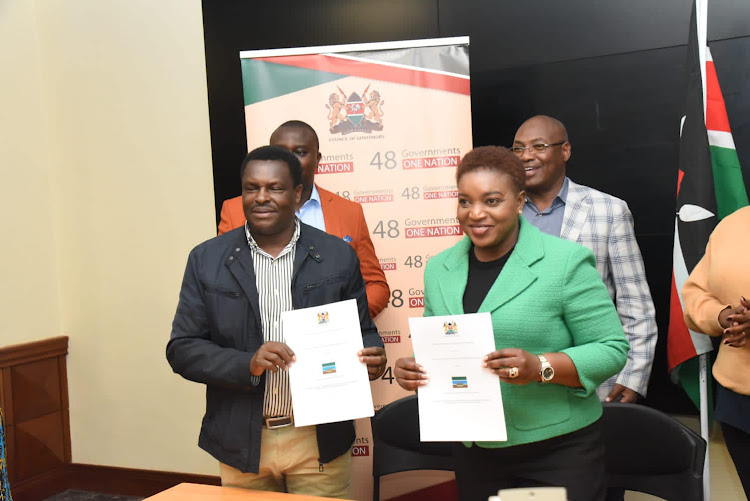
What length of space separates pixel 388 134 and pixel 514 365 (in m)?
2.25

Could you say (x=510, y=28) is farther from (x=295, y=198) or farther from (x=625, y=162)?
(x=295, y=198)

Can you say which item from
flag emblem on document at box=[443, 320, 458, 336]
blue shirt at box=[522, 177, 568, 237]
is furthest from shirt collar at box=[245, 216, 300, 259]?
blue shirt at box=[522, 177, 568, 237]

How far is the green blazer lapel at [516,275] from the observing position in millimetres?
1837

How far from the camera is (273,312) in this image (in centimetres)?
222

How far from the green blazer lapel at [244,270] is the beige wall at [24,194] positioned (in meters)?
3.05

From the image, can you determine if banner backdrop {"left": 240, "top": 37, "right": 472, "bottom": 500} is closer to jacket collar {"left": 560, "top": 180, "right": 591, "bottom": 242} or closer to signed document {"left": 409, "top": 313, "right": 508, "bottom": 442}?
jacket collar {"left": 560, "top": 180, "right": 591, "bottom": 242}

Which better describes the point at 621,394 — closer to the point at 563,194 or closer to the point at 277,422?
the point at 563,194

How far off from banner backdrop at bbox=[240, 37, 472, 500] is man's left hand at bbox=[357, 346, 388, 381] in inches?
61.3

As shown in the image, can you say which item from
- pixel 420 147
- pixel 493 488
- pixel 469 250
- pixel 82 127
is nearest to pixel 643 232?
pixel 420 147

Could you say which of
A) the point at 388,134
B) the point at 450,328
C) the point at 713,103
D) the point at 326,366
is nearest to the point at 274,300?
the point at 326,366

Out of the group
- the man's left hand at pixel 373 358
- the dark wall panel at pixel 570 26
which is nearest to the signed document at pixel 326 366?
the man's left hand at pixel 373 358

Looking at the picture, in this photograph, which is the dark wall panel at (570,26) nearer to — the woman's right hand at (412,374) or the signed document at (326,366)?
the signed document at (326,366)

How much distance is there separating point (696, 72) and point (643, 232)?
0.94 m

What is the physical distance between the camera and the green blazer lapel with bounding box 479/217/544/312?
1837 millimetres
